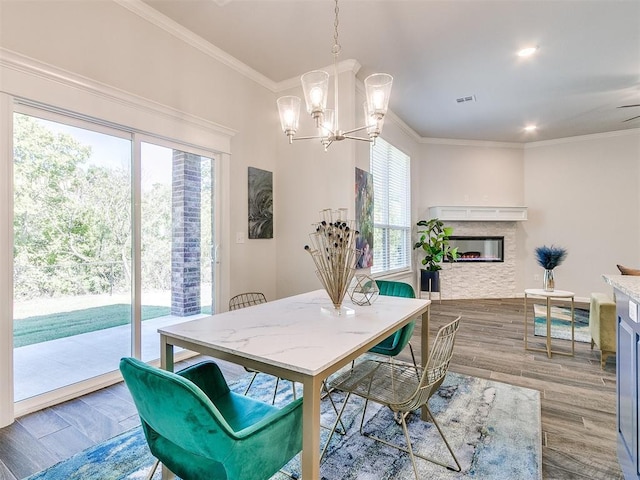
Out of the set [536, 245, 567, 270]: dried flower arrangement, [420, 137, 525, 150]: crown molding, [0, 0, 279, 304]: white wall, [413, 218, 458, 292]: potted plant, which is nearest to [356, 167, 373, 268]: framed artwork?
[0, 0, 279, 304]: white wall

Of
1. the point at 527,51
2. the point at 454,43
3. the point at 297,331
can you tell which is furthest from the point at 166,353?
the point at 527,51

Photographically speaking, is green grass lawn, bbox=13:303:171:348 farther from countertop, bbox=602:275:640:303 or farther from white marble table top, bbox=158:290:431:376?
countertop, bbox=602:275:640:303

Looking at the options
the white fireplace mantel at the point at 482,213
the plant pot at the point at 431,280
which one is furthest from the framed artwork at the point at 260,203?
the white fireplace mantel at the point at 482,213

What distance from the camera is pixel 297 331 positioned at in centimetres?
155

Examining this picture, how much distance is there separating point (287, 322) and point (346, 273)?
427 mm

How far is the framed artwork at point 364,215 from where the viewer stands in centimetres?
380

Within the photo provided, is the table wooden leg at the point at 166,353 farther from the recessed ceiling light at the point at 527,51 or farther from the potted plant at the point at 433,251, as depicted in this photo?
the potted plant at the point at 433,251

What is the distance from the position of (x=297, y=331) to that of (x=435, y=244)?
4925 mm

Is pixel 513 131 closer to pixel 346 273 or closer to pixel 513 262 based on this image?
pixel 513 262

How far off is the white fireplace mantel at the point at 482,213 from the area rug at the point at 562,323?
1863mm

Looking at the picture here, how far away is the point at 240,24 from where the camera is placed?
293 centimetres

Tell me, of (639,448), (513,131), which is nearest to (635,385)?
(639,448)

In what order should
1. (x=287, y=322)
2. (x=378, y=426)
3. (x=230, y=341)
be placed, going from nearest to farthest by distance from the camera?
1. (x=230, y=341)
2. (x=287, y=322)
3. (x=378, y=426)

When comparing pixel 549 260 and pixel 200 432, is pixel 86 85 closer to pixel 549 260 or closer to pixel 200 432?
pixel 200 432
